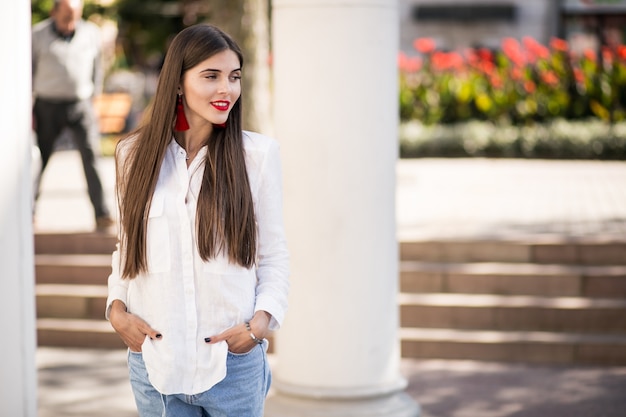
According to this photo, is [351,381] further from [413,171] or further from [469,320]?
[413,171]

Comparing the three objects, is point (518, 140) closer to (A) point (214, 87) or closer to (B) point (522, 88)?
(B) point (522, 88)

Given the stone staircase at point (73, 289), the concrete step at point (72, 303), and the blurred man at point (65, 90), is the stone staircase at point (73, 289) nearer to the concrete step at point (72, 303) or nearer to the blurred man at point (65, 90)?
the concrete step at point (72, 303)

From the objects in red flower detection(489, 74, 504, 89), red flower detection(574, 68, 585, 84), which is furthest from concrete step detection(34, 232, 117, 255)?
red flower detection(574, 68, 585, 84)

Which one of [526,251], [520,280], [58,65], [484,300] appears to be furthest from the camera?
[58,65]

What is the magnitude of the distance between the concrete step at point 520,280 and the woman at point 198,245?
177 inches

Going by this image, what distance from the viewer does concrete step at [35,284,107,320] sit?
24.9 ft

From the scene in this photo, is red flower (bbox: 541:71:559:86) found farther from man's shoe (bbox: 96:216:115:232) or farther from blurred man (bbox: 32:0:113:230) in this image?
man's shoe (bbox: 96:216:115:232)

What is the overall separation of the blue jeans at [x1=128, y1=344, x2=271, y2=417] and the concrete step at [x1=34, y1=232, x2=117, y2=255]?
5119mm

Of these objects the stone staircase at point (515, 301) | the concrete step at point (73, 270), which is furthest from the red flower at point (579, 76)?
the concrete step at point (73, 270)

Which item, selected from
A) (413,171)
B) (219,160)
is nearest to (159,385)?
(219,160)

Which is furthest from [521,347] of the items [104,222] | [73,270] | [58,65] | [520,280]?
[58,65]

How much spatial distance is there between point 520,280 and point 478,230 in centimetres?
111

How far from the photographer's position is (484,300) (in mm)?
7207

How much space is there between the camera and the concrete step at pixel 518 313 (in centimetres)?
702
